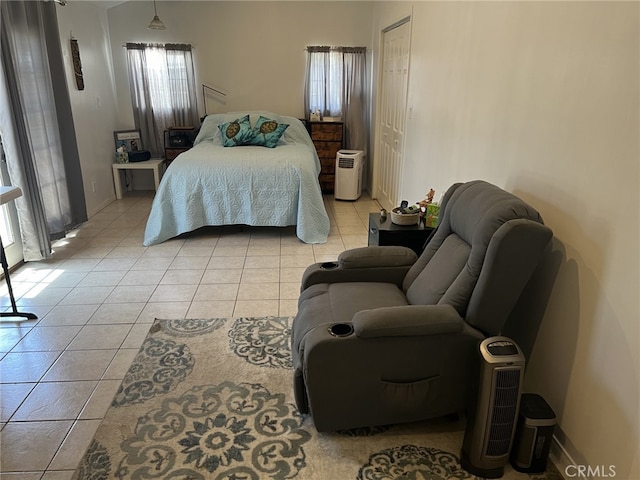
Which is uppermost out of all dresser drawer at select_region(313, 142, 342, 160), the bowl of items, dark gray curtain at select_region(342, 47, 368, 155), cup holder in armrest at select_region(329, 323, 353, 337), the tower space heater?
dark gray curtain at select_region(342, 47, 368, 155)

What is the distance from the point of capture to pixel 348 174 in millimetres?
5422

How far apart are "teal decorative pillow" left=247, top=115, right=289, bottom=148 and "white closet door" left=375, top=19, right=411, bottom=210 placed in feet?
3.75

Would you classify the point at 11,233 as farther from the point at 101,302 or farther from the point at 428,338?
the point at 428,338

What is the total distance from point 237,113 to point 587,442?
4.99m

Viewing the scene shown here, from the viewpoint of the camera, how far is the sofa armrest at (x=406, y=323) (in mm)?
1637

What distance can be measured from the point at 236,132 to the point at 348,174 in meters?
1.40

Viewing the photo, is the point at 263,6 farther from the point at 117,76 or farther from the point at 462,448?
the point at 462,448

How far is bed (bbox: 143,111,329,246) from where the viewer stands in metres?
3.99

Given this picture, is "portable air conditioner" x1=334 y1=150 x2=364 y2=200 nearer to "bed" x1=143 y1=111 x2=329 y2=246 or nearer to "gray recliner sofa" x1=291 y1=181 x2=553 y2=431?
"bed" x1=143 y1=111 x2=329 y2=246

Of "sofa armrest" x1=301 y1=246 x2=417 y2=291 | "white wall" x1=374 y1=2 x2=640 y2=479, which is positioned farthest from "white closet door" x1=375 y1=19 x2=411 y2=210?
"sofa armrest" x1=301 y1=246 x2=417 y2=291

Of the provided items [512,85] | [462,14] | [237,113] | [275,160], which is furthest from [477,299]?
[237,113]

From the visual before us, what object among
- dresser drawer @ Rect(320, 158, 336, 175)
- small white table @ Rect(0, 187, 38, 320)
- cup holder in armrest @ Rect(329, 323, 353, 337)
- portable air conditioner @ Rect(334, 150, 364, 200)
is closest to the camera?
cup holder in armrest @ Rect(329, 323, 353, 337)

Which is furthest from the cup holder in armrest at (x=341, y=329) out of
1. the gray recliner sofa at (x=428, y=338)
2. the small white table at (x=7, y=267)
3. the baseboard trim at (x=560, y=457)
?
the small white table at (x=7, y=267)

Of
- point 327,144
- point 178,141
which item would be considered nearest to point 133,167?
point 178,141
